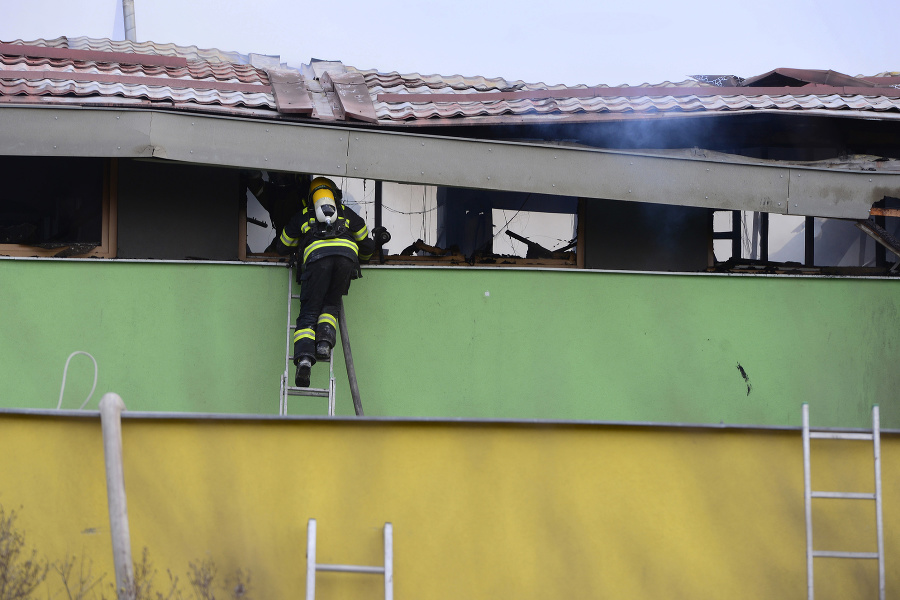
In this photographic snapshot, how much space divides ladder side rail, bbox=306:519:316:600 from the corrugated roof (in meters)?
3.47

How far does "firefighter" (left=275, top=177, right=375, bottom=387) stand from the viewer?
5.75 metres

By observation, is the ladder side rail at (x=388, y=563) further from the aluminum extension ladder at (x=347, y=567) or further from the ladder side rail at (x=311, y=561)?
the ladder side rail at (x=311, y=561)

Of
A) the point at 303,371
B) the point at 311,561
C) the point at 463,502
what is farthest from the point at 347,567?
the point at 303,371

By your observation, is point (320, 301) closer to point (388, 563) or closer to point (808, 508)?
point (388, 563)

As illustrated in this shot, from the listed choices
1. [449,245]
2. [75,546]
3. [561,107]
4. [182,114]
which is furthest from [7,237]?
[561,107]

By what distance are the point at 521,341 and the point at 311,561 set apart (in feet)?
11.1

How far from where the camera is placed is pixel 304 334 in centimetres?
576

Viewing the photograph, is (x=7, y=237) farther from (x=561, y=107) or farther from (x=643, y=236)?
(x=643, y=236)

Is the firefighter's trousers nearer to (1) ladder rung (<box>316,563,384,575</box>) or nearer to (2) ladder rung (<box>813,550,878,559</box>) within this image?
(1) ladder rung (<box>316,563,384,575</box>)

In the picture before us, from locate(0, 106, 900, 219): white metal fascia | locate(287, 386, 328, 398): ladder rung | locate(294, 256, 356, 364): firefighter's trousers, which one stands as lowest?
locate(287, 386, 328, 398): ladder rung

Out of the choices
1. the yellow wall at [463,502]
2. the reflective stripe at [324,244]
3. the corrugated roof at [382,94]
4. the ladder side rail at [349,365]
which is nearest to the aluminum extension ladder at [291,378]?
the ladder side rail at [349,365]

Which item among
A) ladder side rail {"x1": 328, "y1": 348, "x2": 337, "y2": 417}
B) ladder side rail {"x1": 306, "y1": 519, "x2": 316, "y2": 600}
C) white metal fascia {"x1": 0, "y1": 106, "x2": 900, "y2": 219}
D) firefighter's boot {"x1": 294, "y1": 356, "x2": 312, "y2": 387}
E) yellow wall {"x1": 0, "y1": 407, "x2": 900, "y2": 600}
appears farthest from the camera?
ladder side rail {"x1": 328, "y1": 348, "x2": 337, "y2": 417}

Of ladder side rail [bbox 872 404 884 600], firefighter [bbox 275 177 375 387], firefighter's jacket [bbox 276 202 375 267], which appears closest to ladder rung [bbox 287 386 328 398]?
firefighter [bbox 275 177 375 387]

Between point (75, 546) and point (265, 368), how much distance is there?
296cm
